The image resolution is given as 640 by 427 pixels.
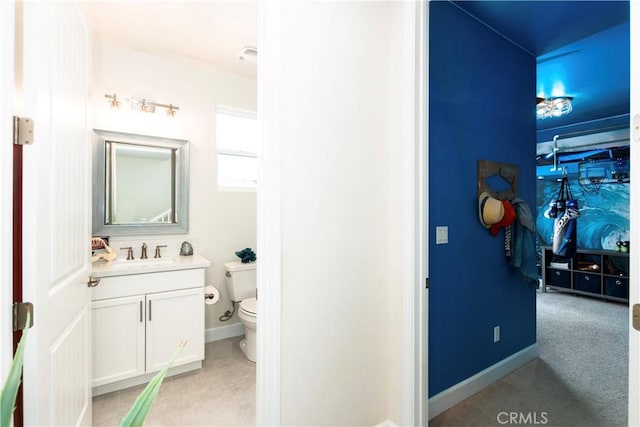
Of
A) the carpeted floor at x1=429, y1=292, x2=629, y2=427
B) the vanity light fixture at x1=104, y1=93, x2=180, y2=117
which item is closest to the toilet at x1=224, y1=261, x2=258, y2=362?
the vanity light fixture at x1=104, y1=93, x2=180, y2=117

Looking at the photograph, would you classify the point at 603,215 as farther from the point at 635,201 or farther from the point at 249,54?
the point at 249,54

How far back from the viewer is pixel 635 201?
2.92 ft

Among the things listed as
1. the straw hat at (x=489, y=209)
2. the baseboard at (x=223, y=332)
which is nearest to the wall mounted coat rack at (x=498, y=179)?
the straw hat at (x=489, y=209)

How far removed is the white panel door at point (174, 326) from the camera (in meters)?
2.15

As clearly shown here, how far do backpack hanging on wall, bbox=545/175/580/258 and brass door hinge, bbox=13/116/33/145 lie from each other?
619cm

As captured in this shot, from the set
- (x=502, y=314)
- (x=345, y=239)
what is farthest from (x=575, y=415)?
(x=345, y=239)

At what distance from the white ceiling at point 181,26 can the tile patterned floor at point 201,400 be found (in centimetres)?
242

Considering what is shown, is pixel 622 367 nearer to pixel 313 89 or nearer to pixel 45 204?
pixel 313 89

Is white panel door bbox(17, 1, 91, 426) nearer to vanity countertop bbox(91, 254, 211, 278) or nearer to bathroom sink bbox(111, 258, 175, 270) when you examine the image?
vanity countertop bbox(91, 254, 211, 278)

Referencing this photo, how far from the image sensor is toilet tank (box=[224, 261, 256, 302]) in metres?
2.74

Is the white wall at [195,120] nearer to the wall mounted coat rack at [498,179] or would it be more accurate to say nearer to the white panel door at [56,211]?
the white panel door at [56,211]

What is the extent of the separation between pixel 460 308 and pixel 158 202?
251 centimetres

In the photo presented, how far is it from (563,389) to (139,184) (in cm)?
359

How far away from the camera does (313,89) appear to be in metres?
1.39
